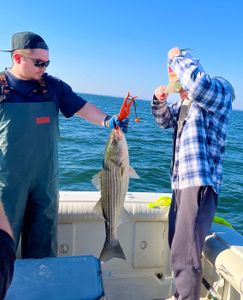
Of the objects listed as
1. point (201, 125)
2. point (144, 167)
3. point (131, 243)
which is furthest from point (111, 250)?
point (144, 167)

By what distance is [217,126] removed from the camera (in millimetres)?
3100

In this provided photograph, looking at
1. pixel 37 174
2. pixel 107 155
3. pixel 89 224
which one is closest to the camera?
pixel 107 155

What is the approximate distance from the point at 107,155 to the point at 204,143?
2.75 ft

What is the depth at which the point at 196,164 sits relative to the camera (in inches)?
119

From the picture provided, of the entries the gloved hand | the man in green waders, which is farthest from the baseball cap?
the gloved hand

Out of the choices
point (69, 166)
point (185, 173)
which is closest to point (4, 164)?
point (185, 173)

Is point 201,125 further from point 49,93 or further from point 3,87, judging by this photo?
point 3,87

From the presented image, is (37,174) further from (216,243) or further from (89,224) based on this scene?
(216,243)

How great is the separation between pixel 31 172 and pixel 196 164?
1.45 metres

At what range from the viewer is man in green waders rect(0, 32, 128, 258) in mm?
3141

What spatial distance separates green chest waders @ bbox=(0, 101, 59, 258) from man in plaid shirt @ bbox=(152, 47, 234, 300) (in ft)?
3.84

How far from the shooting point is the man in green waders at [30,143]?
3.14m

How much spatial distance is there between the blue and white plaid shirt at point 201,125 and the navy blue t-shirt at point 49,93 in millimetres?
1026

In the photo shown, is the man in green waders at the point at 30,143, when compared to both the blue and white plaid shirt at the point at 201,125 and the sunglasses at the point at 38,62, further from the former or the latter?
the blue and white plaid shirt at the point at 201,125
